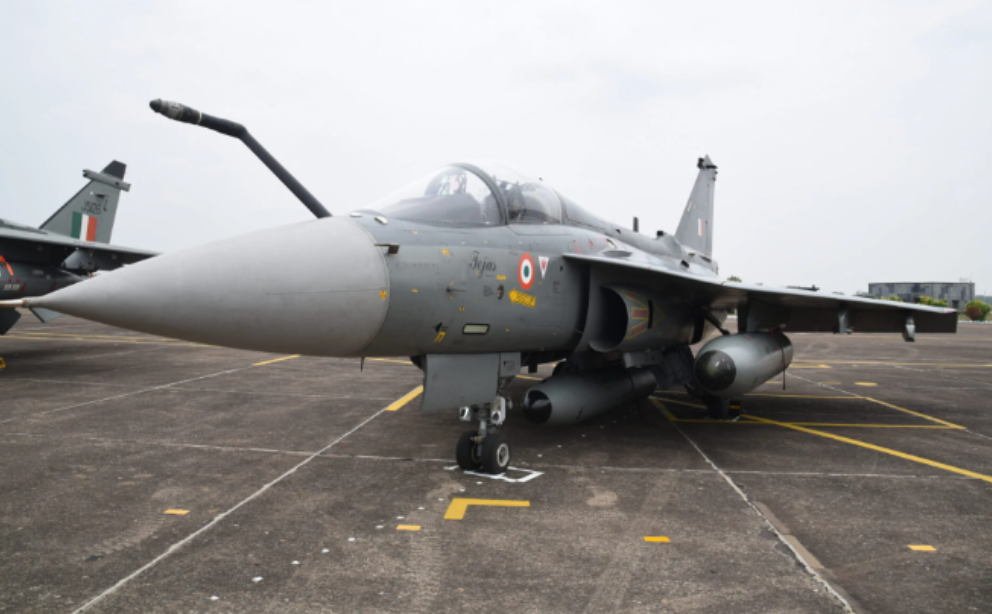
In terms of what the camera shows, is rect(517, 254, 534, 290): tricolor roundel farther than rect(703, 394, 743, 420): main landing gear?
No

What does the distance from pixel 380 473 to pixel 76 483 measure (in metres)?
2.48

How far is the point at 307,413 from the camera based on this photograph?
27.0 ft

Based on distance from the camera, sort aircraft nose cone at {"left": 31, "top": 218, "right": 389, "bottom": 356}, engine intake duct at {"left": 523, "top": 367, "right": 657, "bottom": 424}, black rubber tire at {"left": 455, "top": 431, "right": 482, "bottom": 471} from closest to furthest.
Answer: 1. aircraft nose cone at {"left": 31, "top": 218, "right": 389, "bottom": 356}
2. black rubber tire at {"left": 455, "top": 431, "right": 482, "bottom": 471}
3. engine intake duct at {"left": 523, "top": 367, "right": 657, "bottom": 424}

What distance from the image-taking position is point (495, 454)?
213 inches

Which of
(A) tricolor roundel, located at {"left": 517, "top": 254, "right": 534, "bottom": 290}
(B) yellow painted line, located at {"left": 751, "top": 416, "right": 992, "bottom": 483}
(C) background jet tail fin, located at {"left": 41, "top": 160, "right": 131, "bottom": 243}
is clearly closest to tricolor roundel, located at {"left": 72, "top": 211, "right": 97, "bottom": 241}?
(C) background jet tail fin, located at {"left": 41, "top": 160, "right": 131, "bottom": 243}

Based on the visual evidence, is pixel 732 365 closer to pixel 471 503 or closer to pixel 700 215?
pixel 471 503

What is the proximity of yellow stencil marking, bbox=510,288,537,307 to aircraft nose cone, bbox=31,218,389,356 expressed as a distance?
149 centimetres

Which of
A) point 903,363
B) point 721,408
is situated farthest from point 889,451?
point 903,363

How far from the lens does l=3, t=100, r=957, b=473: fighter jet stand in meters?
3.68

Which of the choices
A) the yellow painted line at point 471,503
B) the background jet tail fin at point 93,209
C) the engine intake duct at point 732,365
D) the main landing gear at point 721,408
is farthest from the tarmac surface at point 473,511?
the background jet tail fin at point 93,209

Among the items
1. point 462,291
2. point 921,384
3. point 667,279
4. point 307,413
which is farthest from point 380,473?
point 921,384

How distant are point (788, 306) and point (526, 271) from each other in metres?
4.68

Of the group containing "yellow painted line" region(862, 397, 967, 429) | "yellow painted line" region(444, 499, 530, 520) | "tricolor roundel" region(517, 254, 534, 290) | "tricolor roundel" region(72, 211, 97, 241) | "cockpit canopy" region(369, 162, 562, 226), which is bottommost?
"yellow painted line" region(444, 499, 530, 520)

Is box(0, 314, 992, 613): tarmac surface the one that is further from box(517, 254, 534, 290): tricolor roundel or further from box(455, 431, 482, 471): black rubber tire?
box(517, 254, 534, 290): tricolor roundel
